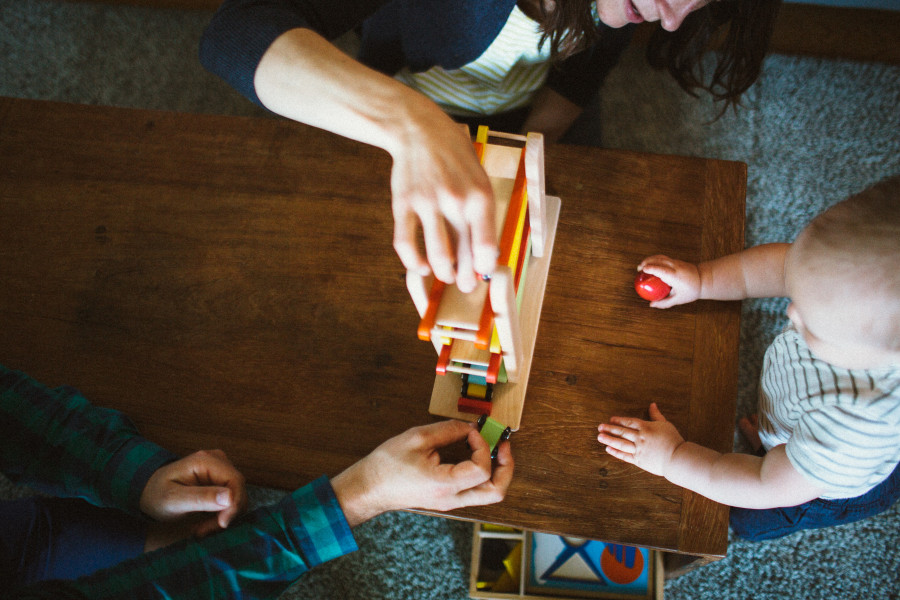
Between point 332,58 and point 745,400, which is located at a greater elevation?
point 332,58

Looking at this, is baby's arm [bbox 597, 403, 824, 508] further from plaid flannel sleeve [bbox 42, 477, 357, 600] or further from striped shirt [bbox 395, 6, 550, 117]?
striped shirt [bbox 395, 6, 550, 117]

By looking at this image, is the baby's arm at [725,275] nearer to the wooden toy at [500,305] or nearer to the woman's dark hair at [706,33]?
the wooden toy at [500,305]

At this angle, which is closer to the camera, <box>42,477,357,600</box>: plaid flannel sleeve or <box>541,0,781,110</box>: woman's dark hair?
<box>42,477,357,600</box>: plaid flannel sleeve

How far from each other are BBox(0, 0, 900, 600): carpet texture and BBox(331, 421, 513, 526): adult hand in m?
0.60

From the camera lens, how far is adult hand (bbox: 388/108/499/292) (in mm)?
486

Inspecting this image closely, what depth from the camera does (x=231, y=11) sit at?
66 cm

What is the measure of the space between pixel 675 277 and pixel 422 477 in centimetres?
41

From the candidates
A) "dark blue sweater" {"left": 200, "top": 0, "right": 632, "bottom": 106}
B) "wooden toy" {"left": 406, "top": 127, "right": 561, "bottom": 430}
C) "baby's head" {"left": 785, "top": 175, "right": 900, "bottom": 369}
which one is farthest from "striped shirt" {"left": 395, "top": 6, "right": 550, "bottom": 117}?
"baby's head" {"left": 785, "top": 175, "right": 900, "bottom": 369}

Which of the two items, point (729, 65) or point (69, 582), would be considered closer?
point (69, 582)

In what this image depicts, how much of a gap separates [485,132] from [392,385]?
34 cm

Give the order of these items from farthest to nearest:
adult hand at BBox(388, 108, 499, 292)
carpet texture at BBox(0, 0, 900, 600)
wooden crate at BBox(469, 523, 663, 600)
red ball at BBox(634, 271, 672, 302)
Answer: carpet texture at BBox(0, 0, 900, 600), wooden crate at BBox(469, 523, 663, 600), red ball at BBox(634, 271, 672, 302), adult hand at BBox(388, 108, 499, 292)

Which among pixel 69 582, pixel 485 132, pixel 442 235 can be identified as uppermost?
pixel 485 132

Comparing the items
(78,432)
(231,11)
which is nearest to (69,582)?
(78,432)

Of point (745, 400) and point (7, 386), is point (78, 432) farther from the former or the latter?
point (745, 400)
